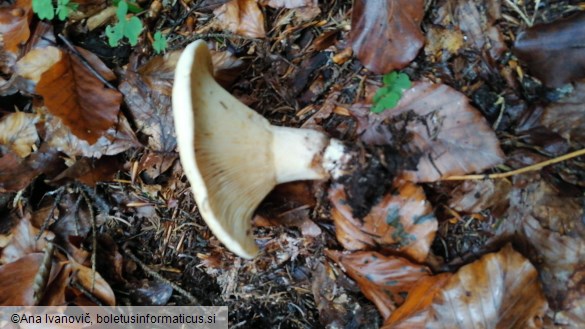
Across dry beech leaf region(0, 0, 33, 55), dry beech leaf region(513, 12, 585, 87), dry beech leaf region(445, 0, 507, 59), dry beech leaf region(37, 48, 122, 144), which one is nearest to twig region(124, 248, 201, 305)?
dry beech leaf region(37, 48, 122, 144)

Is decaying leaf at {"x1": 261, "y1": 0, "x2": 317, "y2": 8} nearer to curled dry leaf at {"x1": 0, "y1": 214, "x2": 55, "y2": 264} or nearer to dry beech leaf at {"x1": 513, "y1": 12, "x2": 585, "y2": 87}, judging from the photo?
dry beech leaf at {"x1": 513, "y1": 12, "x2": 585, "y2": 87}

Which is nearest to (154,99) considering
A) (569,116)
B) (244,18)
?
(244,18)

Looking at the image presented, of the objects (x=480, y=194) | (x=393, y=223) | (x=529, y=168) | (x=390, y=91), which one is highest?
(x=390, y=91)

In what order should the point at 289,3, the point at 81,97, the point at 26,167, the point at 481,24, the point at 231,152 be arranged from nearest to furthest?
the point at 231,152, the point at 481,24, the point at 289,3, the point at 81,97, the point at 26,167

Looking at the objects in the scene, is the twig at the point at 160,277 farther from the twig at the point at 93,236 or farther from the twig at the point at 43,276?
the twig at the point at 43,276

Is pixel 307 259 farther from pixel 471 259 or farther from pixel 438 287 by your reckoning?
pixel 471 259

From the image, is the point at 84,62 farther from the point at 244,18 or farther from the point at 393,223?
the point at 393,223
